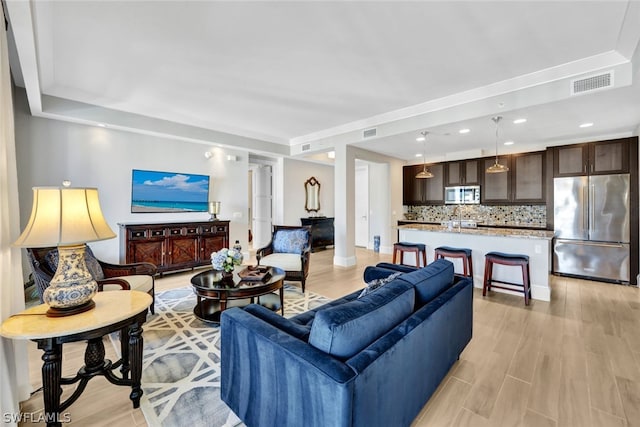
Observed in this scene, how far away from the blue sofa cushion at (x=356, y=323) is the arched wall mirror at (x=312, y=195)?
6.17 meters

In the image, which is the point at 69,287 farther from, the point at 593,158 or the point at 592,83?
the point at 593,158

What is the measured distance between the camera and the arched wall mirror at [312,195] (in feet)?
25.2

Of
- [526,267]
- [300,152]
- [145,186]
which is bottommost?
[526,267]

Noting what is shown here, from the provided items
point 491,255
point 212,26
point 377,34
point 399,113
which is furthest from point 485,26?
point 491,255

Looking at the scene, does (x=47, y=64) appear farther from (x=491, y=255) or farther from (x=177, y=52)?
(x=491, y=255)

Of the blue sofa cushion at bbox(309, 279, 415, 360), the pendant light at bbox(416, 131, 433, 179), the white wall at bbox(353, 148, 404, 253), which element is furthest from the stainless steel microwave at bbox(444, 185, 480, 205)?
the blue sofa cushion at bbox(309, 279, 415, 360)

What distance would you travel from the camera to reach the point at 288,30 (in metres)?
2.52

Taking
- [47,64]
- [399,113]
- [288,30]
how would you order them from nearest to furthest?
[288,30] → [47,64] → [399,113]

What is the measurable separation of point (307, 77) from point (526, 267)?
371cm

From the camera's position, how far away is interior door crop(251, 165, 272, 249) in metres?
7.80

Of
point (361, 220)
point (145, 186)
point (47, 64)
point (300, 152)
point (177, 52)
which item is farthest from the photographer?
point (361, 220)

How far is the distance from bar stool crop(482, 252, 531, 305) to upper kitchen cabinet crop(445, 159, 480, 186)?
307 cm

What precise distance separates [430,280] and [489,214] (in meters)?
5.65

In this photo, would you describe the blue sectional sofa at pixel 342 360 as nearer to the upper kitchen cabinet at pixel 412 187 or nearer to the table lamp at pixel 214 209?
the table lamp at pixel 214 209
